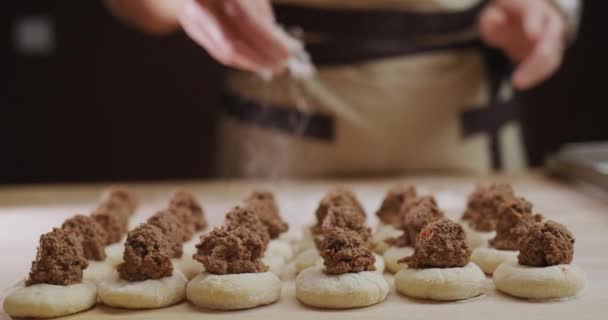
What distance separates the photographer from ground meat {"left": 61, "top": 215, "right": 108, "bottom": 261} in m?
1.63

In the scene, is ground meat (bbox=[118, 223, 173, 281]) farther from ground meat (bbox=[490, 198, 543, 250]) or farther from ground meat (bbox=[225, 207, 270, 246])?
ground meat (bbox=[490, 198, 543, 250])

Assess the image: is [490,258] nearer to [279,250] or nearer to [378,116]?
[279,250]

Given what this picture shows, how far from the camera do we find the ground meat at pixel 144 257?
4.63 ft

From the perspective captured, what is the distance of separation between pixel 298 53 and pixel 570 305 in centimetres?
154

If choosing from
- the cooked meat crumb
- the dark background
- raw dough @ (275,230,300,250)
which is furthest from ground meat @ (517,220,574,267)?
the dark background

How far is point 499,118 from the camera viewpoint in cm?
285

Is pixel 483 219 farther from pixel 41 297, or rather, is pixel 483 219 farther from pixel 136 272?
pixel 41 297

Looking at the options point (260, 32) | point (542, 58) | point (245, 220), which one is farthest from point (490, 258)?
point (542, 58)

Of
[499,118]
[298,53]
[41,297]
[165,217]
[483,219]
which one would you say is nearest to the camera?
[41,297]

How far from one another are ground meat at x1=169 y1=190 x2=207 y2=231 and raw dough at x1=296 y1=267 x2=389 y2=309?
0.60m

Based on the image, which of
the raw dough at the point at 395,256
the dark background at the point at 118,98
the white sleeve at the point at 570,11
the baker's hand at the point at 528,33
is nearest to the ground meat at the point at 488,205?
the raw dough at the point at 395,256

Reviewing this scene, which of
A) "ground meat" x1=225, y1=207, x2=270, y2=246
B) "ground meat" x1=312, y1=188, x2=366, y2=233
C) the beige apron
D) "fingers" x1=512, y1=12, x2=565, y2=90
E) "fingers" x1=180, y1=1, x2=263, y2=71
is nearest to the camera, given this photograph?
"ground meat" x1=225, y1=207, x2=270, y2=246

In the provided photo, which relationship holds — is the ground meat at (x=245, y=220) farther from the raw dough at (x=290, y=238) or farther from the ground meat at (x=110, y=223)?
the ground meat at (x=110, y=223)

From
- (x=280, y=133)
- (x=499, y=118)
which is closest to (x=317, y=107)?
(x=280, y=133)
